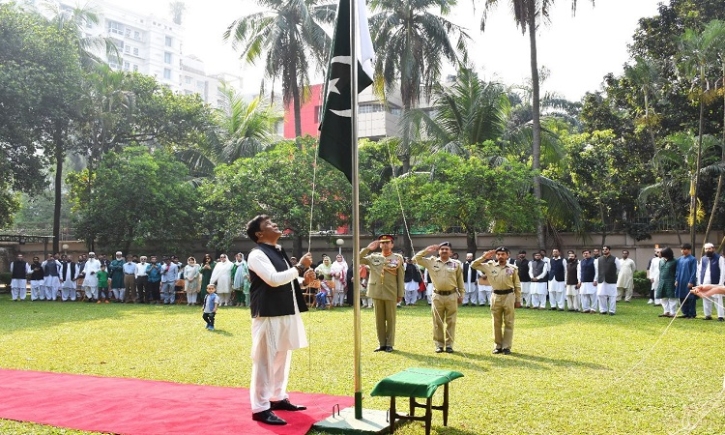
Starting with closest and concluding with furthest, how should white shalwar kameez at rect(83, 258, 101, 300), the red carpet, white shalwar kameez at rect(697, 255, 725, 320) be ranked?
the red carpet, white shalwar kameez at rect(697, 255, 725, 320), white shalwar kameez at rect(83, 258, 101, 300)

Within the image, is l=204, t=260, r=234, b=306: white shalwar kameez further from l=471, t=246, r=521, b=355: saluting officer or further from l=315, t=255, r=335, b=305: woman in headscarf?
l=471, t=246, r=521, b=355: saluting officer

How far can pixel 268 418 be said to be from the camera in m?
5.98

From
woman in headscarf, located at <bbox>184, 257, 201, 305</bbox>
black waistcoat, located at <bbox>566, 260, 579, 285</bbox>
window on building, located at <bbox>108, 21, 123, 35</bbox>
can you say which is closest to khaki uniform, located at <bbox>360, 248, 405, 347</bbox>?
black waistcoat, located at <bbox>566, 260, 579, 285</bbox>

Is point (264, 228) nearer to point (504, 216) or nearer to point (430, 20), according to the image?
point (504, 216)

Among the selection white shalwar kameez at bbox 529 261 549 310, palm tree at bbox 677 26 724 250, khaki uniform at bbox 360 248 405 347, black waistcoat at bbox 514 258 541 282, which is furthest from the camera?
palm tree at bbox 677 26 724 250

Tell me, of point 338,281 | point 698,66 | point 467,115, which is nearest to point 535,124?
point 467,115

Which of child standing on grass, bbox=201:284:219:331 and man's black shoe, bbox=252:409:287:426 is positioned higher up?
child standing on grass, bbox=201:284:219:331

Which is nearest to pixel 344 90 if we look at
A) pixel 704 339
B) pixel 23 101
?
pixel 704 339

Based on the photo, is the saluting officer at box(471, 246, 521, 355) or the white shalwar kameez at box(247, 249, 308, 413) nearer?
the white shalwar kameez at box(247, 249, 308, 413)

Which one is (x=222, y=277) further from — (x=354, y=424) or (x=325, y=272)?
(x=354, y=424)

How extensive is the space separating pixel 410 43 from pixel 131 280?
13354 mm

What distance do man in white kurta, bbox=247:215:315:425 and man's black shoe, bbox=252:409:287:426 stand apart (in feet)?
0.19

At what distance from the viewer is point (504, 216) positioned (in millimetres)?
21297

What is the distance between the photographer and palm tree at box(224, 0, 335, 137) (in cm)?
2762
